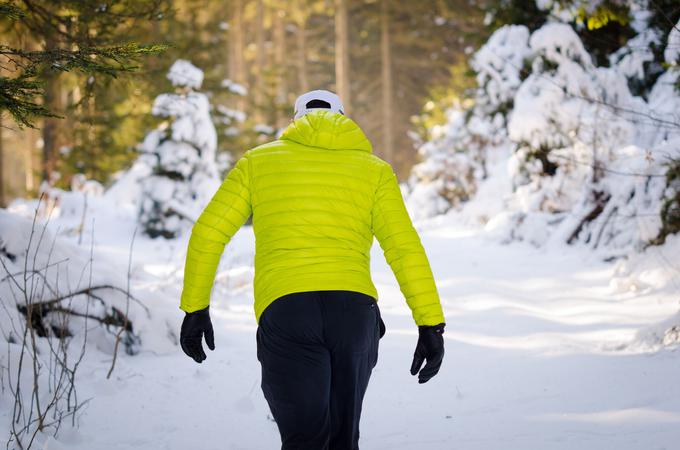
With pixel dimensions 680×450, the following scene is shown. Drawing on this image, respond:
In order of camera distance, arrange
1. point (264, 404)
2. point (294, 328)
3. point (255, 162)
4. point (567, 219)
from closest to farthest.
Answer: point (294, 328) < point (255, 162) < point (264, 404) < point (567, 219)

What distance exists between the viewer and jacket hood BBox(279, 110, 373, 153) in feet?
7.55

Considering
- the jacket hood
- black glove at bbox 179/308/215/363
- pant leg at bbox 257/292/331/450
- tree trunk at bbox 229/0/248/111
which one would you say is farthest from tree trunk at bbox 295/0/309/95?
pant leg at bbox 257/292/331/450

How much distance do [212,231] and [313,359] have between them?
65 centimetres

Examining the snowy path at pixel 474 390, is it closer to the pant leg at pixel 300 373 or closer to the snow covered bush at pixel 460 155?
the pant leg at pixel 300 373

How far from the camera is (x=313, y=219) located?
228 centimetres

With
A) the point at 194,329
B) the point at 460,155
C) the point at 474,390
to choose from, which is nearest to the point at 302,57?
the point at 460,155

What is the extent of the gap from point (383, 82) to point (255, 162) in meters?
30.7

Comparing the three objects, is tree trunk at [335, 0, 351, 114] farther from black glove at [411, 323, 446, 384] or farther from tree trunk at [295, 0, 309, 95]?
black glove at [411, 323, 446, 384]

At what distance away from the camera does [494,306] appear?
697 cm

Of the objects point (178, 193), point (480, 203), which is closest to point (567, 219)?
point (480, 203)

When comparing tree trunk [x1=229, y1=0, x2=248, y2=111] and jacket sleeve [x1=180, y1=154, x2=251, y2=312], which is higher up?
tree trunk [x1=229, y1=0, x2=248, y2=111]

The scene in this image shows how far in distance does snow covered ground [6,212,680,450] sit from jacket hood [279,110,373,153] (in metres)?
2.04

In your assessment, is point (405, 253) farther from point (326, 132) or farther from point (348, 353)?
point (326, 132)

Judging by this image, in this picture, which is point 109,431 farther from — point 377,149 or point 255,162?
point 377,149
